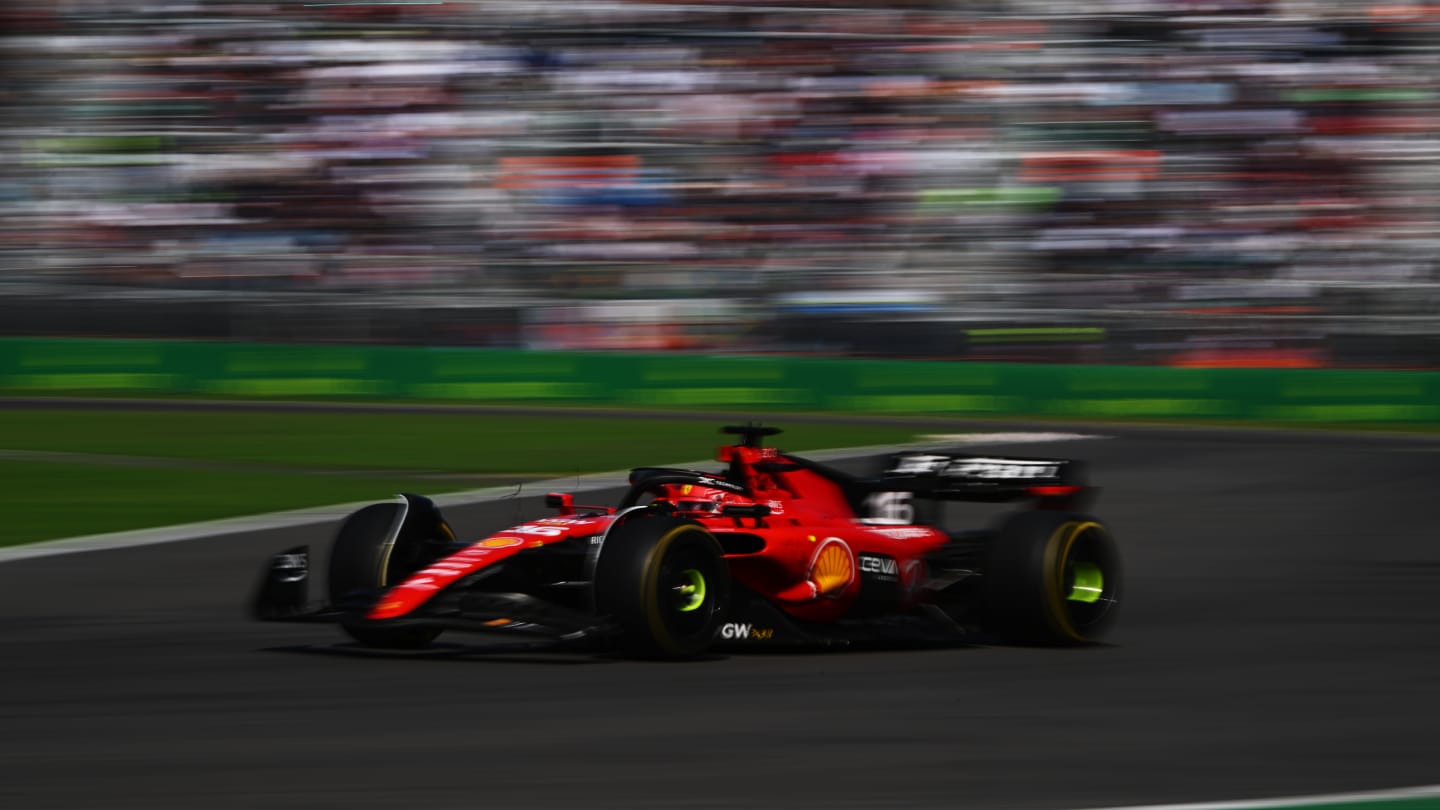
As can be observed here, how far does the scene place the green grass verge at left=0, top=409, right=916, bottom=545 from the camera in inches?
481

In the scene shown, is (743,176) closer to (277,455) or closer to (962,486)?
(277,455)

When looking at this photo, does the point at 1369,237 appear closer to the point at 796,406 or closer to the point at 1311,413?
the point at 1311,413

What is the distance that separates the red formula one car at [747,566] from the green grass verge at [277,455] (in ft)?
14.1

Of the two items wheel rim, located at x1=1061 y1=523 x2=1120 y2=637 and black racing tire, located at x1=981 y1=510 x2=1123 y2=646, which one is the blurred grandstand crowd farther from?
black racing tire, located at x1=981 y1=510 x2=1123 y2=646

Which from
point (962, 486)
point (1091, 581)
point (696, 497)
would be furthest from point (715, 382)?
point (696, 497)

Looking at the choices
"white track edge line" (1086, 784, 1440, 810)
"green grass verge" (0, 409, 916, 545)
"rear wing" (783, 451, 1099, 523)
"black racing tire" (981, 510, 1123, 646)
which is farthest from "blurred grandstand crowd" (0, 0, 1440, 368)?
"white track edge line" (1086, 784, 1440, 810)

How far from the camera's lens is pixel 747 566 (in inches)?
270

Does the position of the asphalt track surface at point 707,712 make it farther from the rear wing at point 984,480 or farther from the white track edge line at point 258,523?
the white track edge line at point 258,523

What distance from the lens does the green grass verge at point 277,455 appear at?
1223cm

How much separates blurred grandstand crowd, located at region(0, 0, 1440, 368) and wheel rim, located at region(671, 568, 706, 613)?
13.9 metres

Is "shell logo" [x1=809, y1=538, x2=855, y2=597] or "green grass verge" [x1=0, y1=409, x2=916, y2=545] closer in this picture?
"shell logo" [x1=809, y1=538, x2=855, y2=597]

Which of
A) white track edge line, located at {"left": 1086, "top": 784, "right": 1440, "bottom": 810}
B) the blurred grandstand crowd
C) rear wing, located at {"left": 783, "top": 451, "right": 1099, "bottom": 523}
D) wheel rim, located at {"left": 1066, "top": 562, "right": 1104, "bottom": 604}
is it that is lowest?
white track edge line, located at {"left": 1086, "top": 784, "right": 1440, "bottom": 810}

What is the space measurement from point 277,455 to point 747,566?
A: 9.33 meters

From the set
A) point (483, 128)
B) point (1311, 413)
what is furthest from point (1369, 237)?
point (483, 128)
